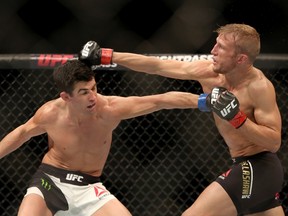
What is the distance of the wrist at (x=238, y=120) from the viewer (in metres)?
2.23

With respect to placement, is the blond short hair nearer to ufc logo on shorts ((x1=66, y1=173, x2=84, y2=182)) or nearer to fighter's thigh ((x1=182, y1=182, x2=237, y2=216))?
fighter's thigh ((x1=182, y1=182, x2=237, y2=216))

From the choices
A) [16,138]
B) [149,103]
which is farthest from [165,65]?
[16,138]

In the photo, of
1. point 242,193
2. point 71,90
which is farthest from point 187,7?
point 242,193

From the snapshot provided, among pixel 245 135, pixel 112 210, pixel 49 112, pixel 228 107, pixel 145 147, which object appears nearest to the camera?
pixel 228 107

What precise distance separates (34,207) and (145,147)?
33.4 inches

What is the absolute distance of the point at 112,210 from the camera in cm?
242

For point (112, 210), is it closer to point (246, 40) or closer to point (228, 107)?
point (228, 107)

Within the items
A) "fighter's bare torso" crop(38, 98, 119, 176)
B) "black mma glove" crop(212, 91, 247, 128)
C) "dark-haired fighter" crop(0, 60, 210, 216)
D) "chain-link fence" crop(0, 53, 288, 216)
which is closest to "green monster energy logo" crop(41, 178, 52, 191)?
"dark-haired fighter" crop(0, 60, 210, 216)

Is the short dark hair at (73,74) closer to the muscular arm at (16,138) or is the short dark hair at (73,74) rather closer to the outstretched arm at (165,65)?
the outstretched arm at (165,65)

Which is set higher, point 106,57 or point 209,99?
point 106,57

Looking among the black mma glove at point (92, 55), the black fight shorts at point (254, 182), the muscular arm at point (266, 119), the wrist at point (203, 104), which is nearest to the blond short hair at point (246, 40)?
the muscular arm at point (266, 119)

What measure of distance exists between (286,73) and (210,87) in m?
0.72

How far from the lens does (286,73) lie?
3.09 m

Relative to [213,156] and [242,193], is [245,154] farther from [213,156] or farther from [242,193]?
[213,156]
